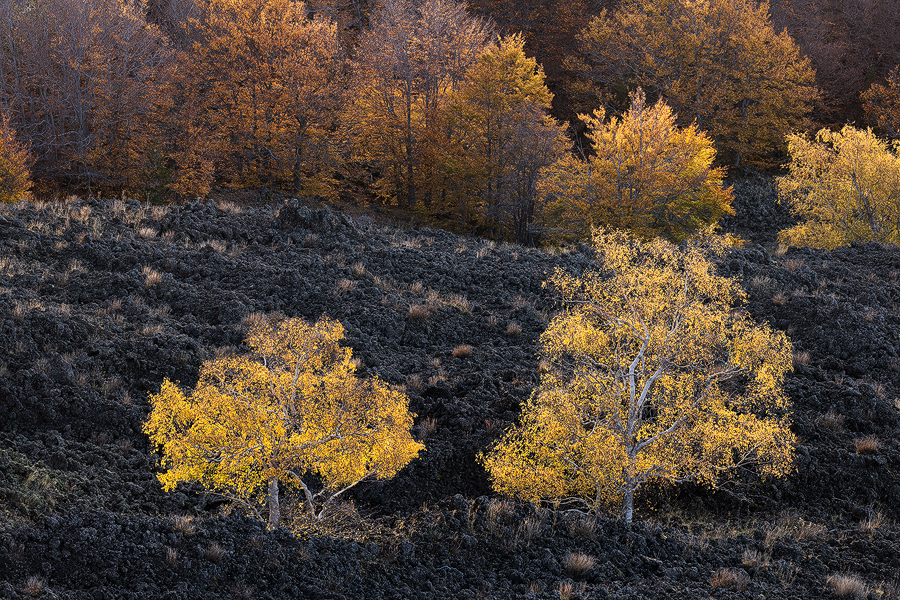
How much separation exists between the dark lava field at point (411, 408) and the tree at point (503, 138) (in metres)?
7.57

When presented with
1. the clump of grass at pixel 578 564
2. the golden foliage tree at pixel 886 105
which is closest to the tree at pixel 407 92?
the golden foliage tree at pixel 886 105

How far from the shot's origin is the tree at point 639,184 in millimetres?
26266

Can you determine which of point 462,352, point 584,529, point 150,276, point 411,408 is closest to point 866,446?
point 584,529

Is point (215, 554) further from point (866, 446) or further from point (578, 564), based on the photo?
point (866, 446)

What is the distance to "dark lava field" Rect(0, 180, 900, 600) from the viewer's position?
7938mm

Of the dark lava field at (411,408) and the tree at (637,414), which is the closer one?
the dark lava field at (411,408)

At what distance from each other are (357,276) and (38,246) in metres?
7.70

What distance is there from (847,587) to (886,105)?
42.4 metres

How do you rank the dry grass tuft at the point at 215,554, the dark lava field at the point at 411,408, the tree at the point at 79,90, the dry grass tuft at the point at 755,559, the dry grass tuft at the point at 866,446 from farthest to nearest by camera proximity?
1. the tree at the point at 79,90
2. the dry grass tuft at the point at 866,446
3. the dry grass tuft at the point at 755,559
4. the dark lava field at the point at 411,408
5. the dry grass tuft at the point at 215,554

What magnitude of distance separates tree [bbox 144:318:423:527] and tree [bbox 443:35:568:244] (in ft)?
71.6

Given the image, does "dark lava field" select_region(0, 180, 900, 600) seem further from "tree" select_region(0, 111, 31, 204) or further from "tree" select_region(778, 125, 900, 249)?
"tree" select_region(0, 111, 31, 204)

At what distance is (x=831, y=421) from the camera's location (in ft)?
44.3

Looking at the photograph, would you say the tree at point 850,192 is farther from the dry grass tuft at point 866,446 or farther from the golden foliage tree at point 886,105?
the dry grass tuft at point 866,446

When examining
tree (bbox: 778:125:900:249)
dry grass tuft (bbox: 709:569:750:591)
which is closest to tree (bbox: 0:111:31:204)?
dry grass tuft (bbox: 709:569:750:591)
